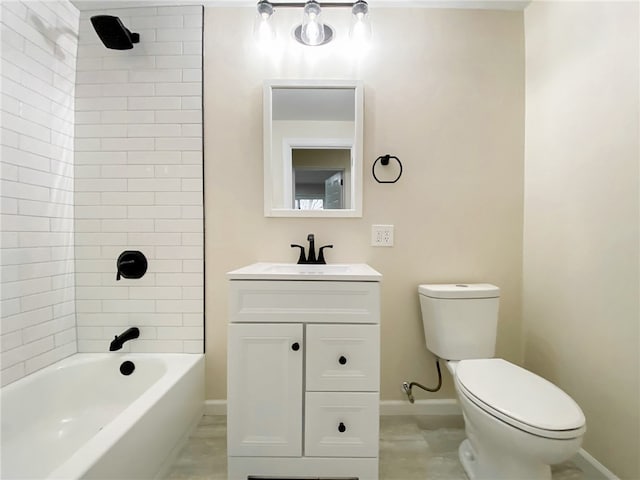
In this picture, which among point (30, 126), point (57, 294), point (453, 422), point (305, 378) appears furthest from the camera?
point (453, 422)

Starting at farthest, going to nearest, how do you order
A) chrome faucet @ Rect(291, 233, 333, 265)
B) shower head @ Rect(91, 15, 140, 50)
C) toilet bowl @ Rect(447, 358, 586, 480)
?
chrome faucet @ Rect(291, 233, 333, 265), shower head @ Rect(91, 15, 140, 50), toilet bowl @ Rect(447, 358, 586, 480)

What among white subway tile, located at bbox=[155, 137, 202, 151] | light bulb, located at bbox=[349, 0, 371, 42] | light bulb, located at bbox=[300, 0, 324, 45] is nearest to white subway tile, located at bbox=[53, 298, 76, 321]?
white subway tile, located at bbox=[155, 137, 202, 151]

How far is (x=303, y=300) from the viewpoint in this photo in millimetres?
1081

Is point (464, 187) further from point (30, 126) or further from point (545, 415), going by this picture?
point (30, 126)

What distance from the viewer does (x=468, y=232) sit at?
1.56m

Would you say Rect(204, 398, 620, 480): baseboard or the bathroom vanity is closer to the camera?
the bathroom vanity

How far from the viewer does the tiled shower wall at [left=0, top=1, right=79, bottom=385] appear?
1.18 metres

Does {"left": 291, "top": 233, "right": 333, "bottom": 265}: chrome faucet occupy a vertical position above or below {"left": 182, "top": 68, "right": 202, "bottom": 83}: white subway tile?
below

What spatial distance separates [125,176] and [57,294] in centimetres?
69

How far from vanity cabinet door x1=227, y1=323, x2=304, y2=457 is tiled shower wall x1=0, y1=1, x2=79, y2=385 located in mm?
999

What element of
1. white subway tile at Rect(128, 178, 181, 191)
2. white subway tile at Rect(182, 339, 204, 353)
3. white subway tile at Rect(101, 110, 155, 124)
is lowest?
white subway tile at Rect(182, 339, 204, 353)

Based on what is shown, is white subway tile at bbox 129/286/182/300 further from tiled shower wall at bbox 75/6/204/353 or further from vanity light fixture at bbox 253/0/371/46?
vanity light fixture at bbox 253/0/371/46

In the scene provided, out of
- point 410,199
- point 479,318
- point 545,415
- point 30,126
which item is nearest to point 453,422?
point 479,318

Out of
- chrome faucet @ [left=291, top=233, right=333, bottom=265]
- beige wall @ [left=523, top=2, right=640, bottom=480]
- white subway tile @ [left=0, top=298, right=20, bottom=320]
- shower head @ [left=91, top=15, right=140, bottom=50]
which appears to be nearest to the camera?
beige wall @ [left=523, top=2, right=640, bottom=480]
